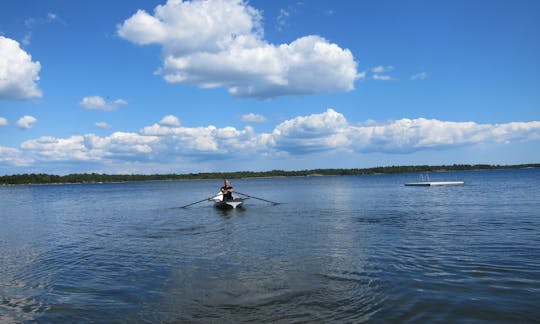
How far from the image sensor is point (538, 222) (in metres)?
23.1

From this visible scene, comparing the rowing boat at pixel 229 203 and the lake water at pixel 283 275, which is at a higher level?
the rowing boat at pixel 229 203

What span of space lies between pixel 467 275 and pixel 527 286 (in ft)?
5.41

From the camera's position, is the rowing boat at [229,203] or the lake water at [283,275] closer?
the lake water at [283,275]

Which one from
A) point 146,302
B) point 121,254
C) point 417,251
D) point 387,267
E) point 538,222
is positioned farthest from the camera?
point 538,222

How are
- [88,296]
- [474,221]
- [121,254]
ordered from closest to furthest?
[88,296]
[121,254]
[474,221]

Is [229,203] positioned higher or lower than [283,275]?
higher

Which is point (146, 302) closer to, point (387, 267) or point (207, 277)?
point (207, 277)

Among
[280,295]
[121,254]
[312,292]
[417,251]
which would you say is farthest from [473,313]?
[121,254]

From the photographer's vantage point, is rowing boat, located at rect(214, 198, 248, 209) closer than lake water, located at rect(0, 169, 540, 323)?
No

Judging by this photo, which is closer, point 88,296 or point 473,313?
point 473,313

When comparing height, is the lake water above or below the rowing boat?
below

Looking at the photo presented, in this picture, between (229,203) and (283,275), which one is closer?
(283,275)

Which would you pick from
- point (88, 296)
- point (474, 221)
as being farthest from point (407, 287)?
point (474, 221)

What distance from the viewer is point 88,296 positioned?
11477 millimetres
